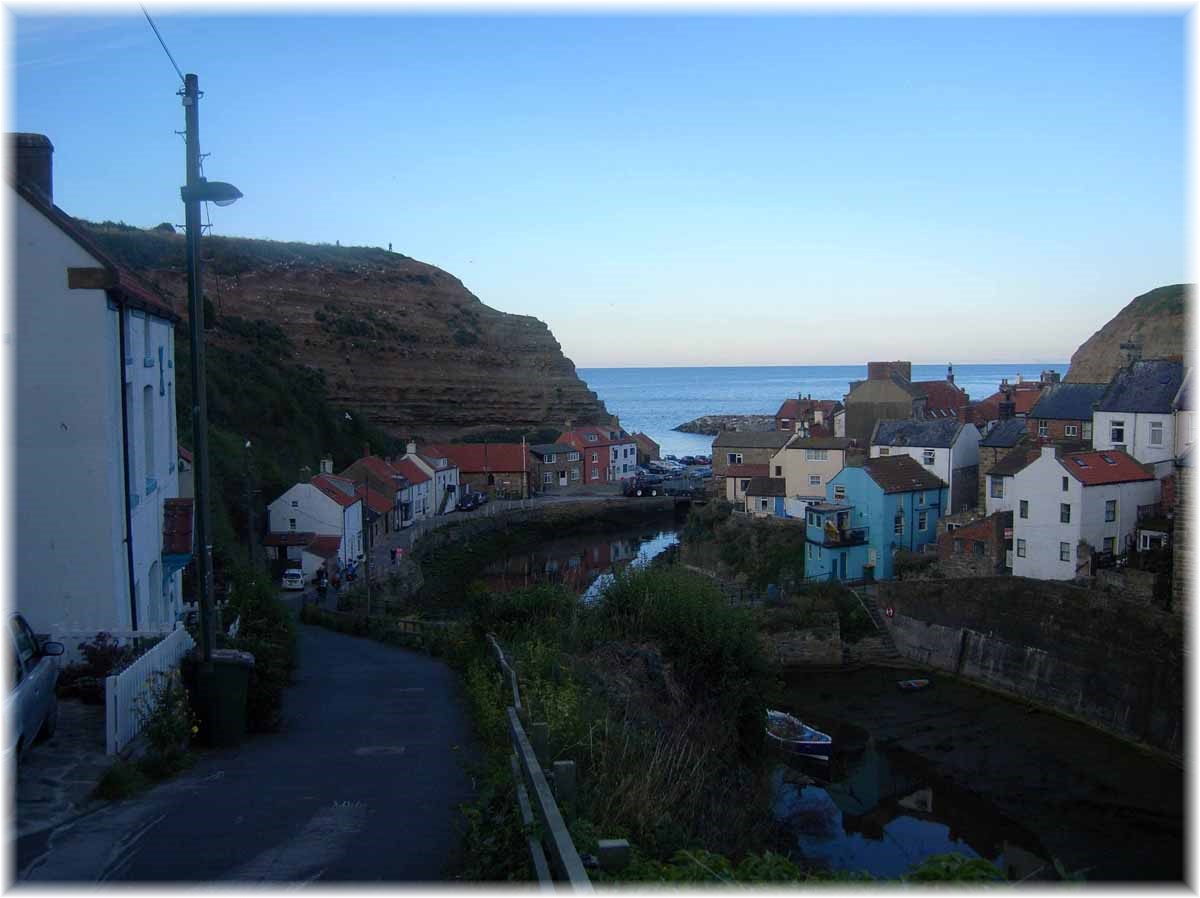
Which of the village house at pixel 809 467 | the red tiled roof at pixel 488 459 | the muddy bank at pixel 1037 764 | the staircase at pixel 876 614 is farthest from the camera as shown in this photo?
the red tiled roof at pixel 488 459

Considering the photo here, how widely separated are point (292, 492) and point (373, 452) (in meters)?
27.5

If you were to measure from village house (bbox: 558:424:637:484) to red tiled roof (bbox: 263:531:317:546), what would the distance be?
39875 millimetres

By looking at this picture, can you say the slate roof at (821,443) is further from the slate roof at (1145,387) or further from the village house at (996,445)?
the slate roof at (1145,387)

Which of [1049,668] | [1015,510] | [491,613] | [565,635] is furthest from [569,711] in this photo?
[1015,510]

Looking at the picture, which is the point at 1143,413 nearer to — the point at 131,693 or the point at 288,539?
the point at 288,539

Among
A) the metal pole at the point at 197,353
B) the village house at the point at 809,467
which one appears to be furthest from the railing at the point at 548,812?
the village house at the point at 809,467

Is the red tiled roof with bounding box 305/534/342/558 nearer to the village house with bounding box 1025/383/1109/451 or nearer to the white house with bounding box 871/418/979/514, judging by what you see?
the white house with bounding box 871/418/979/514

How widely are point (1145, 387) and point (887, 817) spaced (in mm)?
24312

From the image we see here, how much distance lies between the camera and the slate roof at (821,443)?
4906cm

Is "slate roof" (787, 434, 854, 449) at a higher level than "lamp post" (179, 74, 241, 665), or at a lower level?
lower

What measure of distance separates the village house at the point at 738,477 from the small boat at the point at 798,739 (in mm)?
31900

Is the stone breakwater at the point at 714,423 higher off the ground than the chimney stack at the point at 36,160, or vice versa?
the chimney stack at the point at 36,160

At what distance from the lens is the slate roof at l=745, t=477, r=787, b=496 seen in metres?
50.9

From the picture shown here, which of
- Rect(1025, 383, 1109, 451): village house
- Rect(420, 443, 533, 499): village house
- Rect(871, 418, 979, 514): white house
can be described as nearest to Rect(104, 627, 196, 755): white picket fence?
Rect(871, 418, 979, 514): white house
